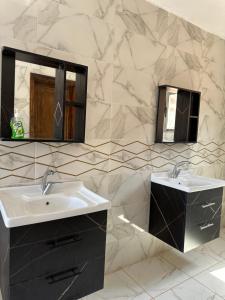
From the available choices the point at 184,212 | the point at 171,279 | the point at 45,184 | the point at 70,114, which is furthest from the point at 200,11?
the point at 171,279

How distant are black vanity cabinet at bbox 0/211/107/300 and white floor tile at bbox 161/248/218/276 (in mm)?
1163

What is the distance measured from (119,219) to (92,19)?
1.69m

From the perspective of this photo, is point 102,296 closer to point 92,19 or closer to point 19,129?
point 19,129

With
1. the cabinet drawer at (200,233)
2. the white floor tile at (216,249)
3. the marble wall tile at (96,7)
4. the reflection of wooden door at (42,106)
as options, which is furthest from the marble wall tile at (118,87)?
the white floor tile at (216,249)

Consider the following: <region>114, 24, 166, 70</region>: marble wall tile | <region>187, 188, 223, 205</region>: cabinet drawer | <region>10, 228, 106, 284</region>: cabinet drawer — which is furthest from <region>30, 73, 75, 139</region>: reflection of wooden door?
<region>187, 188, 223, 205</region>: cabinet drawer

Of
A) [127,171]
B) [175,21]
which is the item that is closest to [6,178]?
[127,171]

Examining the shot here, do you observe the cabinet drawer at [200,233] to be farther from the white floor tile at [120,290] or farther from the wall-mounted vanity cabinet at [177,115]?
the wall-mounted vanity cabinet at [177,115]

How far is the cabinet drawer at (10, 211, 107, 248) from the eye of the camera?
3.68 ft

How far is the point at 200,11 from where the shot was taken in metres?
2.14

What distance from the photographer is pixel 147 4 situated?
2.00m

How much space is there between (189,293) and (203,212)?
2.18ft

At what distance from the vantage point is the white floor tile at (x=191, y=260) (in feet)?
7.12

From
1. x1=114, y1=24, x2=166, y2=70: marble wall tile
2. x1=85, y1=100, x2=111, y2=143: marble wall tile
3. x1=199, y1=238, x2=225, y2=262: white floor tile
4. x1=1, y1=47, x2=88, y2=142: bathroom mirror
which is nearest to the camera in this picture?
x1=1, y1=47, x2=88, y2=142: bathroom mirror

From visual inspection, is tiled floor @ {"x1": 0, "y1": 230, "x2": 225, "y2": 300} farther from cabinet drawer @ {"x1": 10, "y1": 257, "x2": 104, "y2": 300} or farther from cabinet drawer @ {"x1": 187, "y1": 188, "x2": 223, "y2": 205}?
cabinet drawer @ {"x1": 187, "y1": 188, "x2": 223, "y2": 205}
